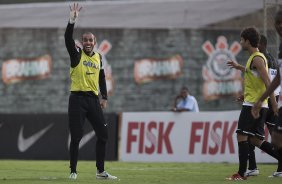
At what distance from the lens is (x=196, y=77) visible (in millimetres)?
35438

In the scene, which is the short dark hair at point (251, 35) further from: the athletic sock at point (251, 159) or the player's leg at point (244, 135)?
the athletic sock at point (251, 159)

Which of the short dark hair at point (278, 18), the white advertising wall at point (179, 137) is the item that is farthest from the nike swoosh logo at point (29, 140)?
the short dark hair at point (278, 18)

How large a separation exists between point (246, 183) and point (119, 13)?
27.9 meters

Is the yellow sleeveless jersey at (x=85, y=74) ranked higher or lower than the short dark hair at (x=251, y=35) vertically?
lower

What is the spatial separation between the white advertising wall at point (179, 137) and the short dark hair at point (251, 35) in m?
8.74

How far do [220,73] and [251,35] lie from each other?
2244 cm

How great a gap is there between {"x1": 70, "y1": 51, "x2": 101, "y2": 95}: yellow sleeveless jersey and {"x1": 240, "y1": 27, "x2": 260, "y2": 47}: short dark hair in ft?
7.78

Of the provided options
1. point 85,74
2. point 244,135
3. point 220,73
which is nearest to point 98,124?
point 85,74

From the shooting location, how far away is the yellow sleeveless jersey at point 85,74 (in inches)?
544

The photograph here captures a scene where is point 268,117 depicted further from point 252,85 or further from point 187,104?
point 187,104

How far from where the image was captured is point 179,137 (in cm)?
2292

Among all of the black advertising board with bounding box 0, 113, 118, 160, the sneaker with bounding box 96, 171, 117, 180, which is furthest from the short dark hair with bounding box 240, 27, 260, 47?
the black advertising board with bounding box 0, 113, 118, 160

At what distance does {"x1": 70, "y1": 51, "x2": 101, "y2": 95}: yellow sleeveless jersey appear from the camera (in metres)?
13.8

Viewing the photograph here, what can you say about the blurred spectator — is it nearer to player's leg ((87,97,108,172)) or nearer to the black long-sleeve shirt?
the black long-sleeve shirt
